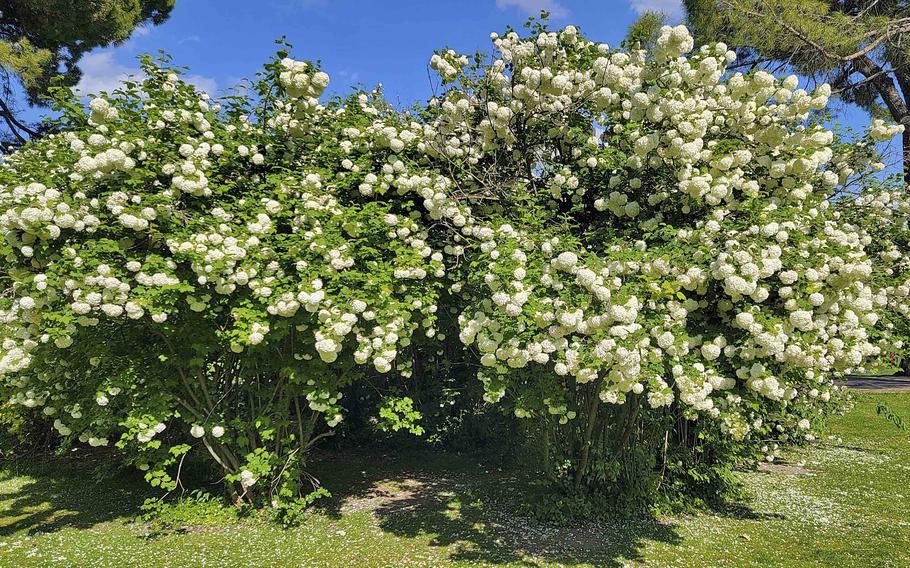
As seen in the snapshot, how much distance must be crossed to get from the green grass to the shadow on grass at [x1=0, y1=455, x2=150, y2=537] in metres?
0.02

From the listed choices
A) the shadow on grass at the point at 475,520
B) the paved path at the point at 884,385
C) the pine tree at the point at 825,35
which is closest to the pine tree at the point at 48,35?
the shadow on grass at the point at 475,520

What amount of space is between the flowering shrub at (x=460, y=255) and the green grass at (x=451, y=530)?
0.53m

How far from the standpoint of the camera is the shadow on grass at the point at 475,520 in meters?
4.57

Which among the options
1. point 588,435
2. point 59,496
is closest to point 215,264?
point 588,435

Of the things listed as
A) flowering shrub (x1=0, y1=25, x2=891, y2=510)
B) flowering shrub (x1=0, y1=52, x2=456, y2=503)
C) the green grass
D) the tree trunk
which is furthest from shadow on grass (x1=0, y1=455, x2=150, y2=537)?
the tree trunk

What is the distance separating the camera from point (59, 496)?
6227 mm

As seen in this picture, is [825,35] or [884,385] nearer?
[825,35]

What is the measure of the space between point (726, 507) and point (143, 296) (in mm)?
5712

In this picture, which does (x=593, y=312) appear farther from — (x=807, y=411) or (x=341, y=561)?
(x=807, y=411)

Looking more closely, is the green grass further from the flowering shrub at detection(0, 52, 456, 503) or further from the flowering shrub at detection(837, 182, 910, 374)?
the flowering shrub at detection(837, 182, 910, 374)

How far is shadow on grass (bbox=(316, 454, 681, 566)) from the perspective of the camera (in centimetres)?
457

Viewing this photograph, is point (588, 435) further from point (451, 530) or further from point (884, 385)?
point (884, 385)

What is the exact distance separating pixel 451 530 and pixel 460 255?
2494 millimetres

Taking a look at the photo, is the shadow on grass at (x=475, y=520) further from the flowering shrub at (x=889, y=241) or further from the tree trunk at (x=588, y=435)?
the flowering shrub at (x=889, y=241)
